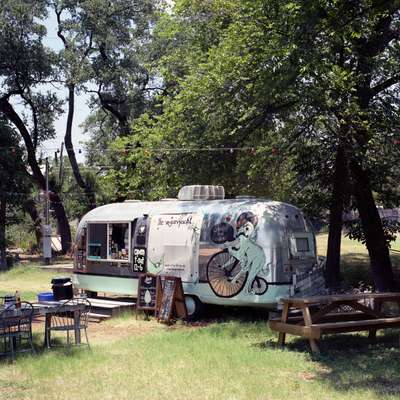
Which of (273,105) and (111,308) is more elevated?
(273,105)

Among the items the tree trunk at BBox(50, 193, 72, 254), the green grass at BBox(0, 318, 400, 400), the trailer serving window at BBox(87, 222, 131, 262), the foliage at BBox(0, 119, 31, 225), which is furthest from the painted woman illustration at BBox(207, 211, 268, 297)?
Answer: the tree trunk at BBox(50, 193, 72, 254)

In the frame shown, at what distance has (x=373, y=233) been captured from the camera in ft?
49.3

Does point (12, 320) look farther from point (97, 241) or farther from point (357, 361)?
point (97, 241)

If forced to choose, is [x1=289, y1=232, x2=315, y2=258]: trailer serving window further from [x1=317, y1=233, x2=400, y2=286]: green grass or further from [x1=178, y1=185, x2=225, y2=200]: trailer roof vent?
[x1=317, y1=233, x2=400, y2=286]: green grass

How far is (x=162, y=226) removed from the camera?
14.7 meters

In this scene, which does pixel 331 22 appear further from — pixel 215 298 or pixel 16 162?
pixel 16 162

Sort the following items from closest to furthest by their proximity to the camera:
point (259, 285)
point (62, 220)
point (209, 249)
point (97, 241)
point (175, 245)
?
1. point (259, 285)
2. point (209, 249)
3. point (175, 245)
4. point (97, 241)
5. point (62, 220)

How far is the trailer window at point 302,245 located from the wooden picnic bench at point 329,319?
7.59 ft

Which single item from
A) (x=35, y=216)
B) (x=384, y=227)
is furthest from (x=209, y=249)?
(x=35, y=216)

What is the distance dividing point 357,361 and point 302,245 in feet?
14.5

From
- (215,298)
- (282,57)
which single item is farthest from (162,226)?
(282,57)

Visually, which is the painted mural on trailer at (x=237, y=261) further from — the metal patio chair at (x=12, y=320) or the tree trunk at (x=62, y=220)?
the tree trunk at (x=62, y=220)

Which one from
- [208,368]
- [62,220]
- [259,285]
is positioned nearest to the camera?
[208,368]

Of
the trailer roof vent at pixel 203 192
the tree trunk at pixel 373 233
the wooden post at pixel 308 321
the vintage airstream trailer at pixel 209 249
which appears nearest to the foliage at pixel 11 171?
the vintage airstream trailer at pixel 209 249
